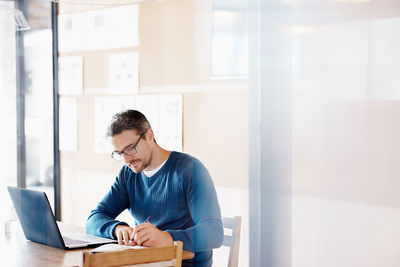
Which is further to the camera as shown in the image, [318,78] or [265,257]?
[265,257]

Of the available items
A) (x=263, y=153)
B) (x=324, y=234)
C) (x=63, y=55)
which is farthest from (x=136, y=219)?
(x=63, y=55)

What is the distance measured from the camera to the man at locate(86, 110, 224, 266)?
2.08 metres

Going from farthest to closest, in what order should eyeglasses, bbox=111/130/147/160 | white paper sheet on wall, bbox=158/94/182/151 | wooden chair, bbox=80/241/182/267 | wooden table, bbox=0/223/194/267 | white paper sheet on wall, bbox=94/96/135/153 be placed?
white paper sheet on wall, bbox=94/96/135/153, white paper sheet on wall, bbox=158/94/182/151, eyeglasses, bbox=111/130/147/160, wooden table, bbox=0/223/194/267, wooden chair, bbox=80/241/182/267

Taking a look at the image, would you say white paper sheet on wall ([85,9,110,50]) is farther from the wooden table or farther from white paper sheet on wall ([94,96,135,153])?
the wooden table

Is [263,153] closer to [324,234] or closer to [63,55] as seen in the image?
[324,234]

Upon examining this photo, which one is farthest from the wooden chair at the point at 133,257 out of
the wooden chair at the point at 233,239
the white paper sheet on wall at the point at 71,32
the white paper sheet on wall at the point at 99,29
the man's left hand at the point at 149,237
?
the white paper sheet on wall at the point at 71,32

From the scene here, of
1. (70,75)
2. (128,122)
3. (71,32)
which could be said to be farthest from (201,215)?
(71,32)

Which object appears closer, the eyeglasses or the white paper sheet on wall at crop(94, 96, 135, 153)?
the eyeglasses

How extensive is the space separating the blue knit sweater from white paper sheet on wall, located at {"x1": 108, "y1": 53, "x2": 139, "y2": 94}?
1.54ft

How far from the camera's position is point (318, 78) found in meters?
2.18

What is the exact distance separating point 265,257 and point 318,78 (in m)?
0.90

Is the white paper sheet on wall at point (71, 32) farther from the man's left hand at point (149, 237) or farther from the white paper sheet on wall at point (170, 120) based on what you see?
the man's left hand at point (149, 237)

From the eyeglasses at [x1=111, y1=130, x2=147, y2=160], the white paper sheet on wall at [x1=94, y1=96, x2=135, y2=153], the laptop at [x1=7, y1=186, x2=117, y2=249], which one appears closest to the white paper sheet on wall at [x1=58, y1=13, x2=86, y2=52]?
the white paper sheet on wall at [x1=94, y1=96, x2=135, y2=153]

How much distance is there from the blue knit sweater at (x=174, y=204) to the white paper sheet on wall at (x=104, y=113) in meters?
0.37
